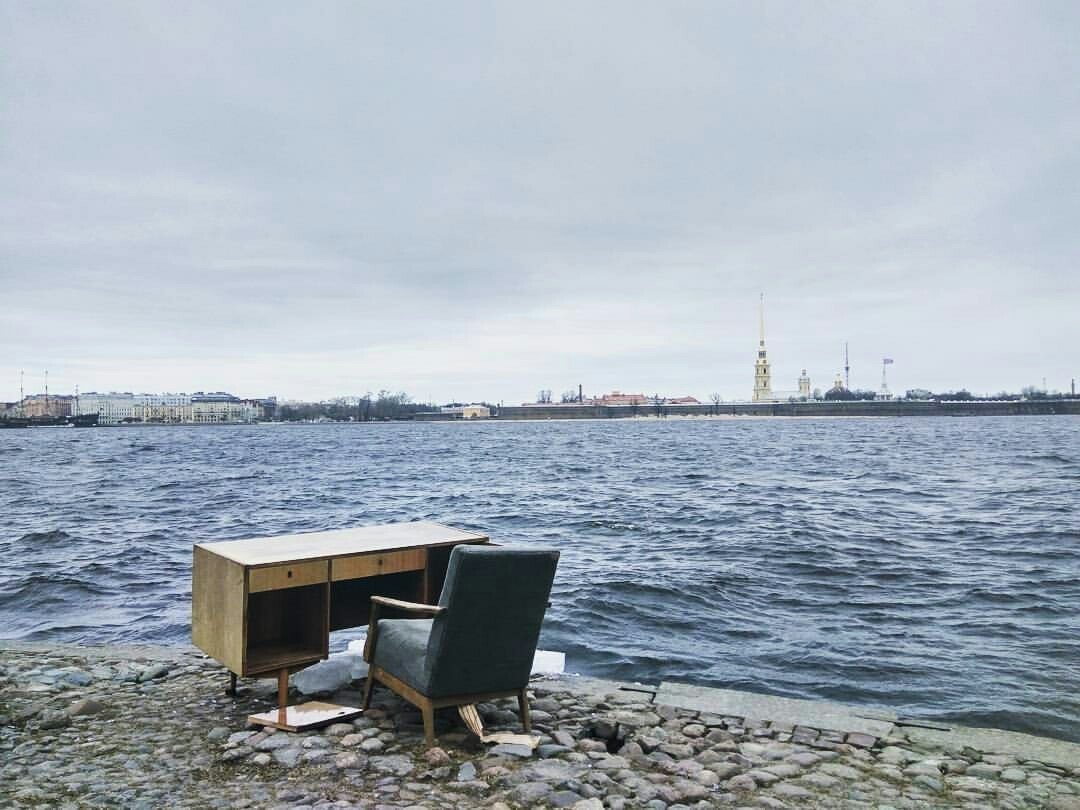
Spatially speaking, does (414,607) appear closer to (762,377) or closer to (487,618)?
(487,618)

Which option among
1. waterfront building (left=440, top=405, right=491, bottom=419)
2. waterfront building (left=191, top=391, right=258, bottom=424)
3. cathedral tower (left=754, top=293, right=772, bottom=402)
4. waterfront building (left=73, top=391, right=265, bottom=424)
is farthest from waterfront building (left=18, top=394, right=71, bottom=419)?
cathedral tower (left=754, top=293, right=772, bottom=402)

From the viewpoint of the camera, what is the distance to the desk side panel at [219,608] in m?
5.18

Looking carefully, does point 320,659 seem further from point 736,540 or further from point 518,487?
point 518,487

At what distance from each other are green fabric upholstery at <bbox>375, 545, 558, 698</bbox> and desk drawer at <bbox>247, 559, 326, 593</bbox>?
747mm

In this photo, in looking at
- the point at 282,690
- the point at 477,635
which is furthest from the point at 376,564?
the point at 477,635

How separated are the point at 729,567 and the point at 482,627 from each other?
1026cm

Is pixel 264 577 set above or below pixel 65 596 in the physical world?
above

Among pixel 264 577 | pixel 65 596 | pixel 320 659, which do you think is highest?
pixel 264 577

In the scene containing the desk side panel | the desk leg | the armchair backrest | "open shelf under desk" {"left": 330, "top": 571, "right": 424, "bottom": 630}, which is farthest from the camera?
"open shelf under desk" {"left": 330, "top": 571, "right": 424, "bottom": 630}

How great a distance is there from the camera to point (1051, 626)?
10312 mm

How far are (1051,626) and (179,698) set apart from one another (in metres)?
10.1

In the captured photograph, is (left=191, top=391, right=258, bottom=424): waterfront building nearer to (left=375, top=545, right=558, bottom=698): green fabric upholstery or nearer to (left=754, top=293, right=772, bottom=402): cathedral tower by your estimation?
(left=754, top=293, right=772, bottom=402): cathedral tower

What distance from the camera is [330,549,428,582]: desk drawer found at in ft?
18.3

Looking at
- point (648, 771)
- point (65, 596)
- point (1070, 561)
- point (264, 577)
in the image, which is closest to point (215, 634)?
point (264, 577)
